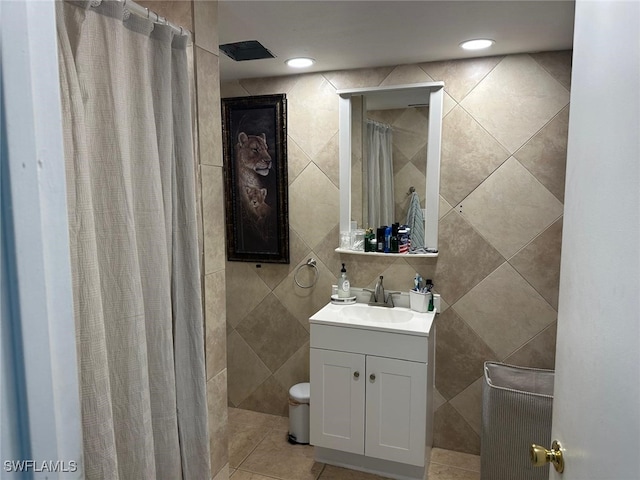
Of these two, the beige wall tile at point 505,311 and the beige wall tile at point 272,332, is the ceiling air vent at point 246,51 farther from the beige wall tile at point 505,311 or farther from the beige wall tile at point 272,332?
the beige wall tile at point 505,311

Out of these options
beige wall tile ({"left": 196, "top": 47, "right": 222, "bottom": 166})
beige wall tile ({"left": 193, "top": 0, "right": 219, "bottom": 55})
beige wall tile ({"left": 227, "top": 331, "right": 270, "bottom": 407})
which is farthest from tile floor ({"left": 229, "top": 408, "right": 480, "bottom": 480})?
beige wall tile ({"left": 193, "top": 0, "right": 219, "bottom": 55})

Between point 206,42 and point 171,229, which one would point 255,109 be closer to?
point 206,42

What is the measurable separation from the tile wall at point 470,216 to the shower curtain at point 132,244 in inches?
56.1

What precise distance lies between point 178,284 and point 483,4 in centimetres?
161

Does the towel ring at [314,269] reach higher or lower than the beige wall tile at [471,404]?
higher

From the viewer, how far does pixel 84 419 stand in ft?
3.66

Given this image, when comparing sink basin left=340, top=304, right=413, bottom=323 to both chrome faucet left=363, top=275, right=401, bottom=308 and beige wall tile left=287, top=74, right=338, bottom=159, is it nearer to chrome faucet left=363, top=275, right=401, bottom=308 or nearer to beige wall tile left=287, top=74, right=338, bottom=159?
chrome faucet left=363, top=275, right=401, bottom=308

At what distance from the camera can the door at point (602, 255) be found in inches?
23.5

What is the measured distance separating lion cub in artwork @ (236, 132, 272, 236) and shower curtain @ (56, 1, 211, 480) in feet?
4.67

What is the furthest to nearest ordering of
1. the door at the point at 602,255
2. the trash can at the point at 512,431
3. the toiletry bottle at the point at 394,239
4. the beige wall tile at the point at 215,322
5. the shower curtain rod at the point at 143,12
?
1. the toiletry bottle at the point at 394,239
2. the trash can at the point at 512,431
3. the beige wall tile at the point at 215,322
4. the shower curtain rod at the point at 143,12
5. the door at the point at 602,255

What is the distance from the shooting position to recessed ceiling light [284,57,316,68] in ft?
8.02

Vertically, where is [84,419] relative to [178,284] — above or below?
below

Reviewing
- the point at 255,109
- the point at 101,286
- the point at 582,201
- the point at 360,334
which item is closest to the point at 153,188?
the point at 101,286

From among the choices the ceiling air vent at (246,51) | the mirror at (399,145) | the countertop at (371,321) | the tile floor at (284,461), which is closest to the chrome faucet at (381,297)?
the countertop at (371,321)
